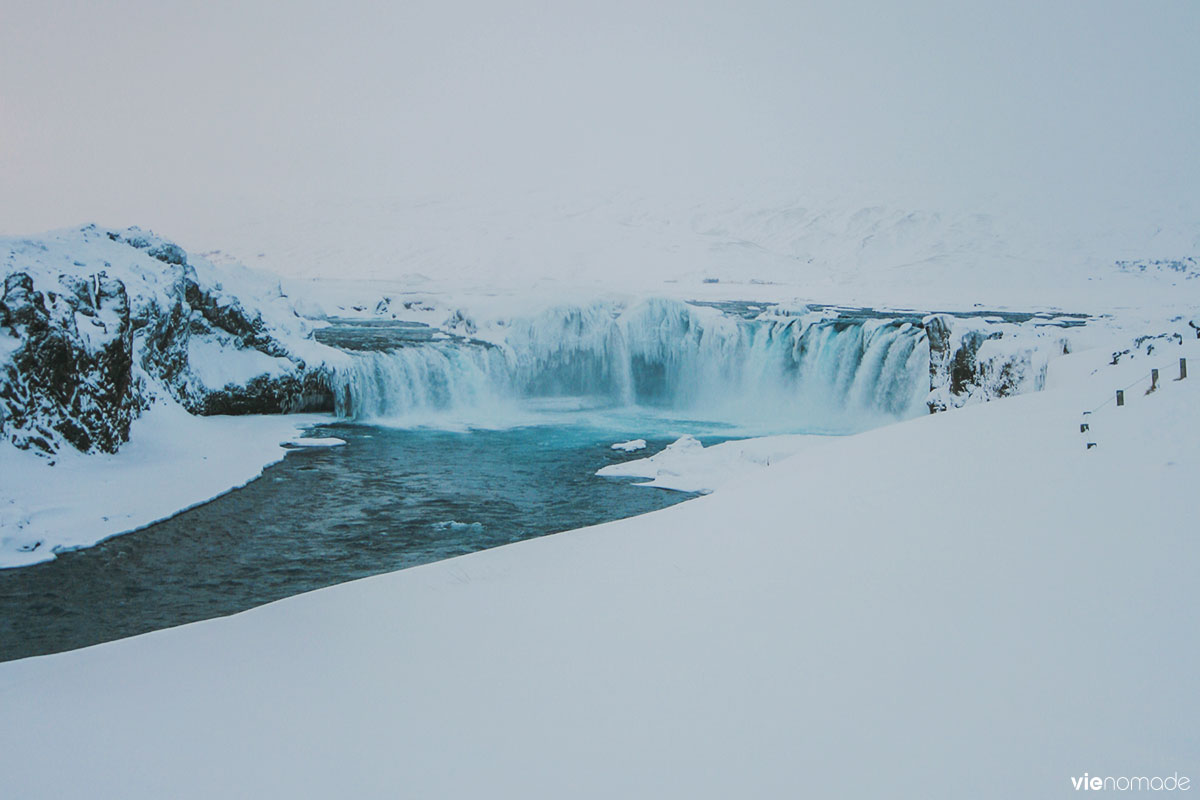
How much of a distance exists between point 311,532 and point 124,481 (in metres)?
4.28

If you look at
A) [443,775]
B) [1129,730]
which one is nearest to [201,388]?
[443,775]

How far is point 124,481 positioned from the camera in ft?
44.8

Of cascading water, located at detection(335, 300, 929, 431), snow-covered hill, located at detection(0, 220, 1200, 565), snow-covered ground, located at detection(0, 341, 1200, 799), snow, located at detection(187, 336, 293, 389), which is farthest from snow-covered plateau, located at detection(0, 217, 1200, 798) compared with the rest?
cascading water, located at detection(335, 300, 929, 431)

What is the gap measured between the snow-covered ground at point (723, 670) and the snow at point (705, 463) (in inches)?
347

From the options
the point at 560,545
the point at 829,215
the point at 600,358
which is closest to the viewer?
the point at 560,545

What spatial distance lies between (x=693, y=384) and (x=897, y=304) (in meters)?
20.5

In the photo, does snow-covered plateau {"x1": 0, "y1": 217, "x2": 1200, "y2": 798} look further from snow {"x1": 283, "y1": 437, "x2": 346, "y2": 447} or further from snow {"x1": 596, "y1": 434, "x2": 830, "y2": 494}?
snow {"x1": 283, "y1": 437, "x2": 346, "y2": 447}

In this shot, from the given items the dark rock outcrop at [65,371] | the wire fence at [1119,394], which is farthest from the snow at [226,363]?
the wire fence at [1119,394]

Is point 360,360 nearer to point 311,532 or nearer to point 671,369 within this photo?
point 671,369

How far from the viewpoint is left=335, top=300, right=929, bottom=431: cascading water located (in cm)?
2450

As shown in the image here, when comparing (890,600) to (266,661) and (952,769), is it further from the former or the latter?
(266,661)

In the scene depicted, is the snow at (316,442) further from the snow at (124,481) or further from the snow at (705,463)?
the snow at (705,463)

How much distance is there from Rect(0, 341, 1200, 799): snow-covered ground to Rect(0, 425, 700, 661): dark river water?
14.2 feet

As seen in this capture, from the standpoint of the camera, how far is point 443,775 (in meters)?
2.81
